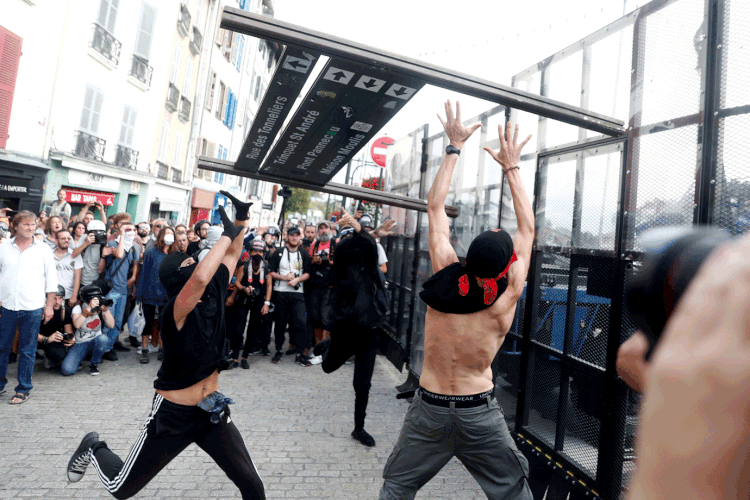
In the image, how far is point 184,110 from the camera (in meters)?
24.2

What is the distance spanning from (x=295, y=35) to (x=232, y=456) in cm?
231

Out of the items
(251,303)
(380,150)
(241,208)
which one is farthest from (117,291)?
(380,150)

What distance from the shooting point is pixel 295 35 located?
235 cm

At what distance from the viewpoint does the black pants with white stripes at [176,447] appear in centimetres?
299

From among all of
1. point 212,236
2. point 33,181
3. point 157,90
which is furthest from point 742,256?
point 157,90

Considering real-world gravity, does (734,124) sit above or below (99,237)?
above

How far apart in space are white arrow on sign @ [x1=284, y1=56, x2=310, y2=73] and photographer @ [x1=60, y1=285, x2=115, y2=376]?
538 cm

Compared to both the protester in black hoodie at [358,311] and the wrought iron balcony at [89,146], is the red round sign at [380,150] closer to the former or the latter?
the wrought iron balcony at [89,146]

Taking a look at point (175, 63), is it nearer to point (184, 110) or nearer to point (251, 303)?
point (184, 110)

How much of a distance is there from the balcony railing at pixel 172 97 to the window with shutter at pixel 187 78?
974mm

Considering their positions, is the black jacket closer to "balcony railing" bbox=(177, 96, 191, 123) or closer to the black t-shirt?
the black t-shirt

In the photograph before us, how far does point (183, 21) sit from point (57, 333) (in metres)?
18.4

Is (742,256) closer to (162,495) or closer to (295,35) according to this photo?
(295,35)

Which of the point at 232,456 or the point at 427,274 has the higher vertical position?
the point at 427,274
